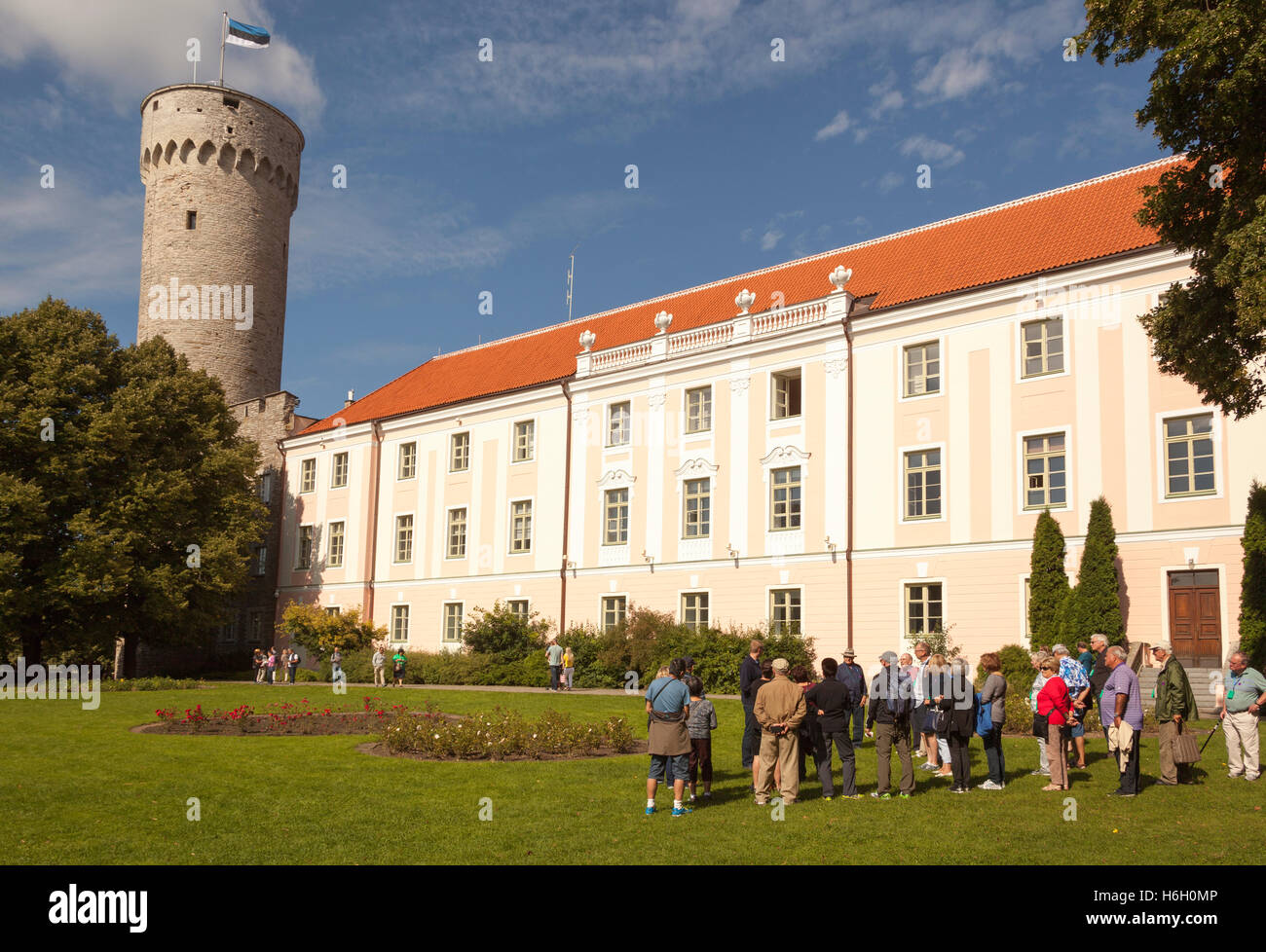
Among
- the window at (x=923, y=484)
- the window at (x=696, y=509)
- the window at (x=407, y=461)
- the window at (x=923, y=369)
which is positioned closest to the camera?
the window at (x=923, y=484)

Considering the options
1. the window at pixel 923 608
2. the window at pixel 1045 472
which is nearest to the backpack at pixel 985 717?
the window at pixel 1045 472

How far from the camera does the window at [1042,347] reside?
27562mm

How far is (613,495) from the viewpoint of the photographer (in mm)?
36812

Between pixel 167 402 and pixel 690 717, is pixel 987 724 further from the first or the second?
pixel 167 402

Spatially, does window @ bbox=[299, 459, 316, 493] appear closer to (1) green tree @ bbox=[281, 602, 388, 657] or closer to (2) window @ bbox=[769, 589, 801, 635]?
(1) green tree @ bbox=[281, 602, 388, 657]

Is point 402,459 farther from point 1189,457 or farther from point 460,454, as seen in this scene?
point 1189,457

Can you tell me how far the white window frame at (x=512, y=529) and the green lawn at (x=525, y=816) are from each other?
889 inches

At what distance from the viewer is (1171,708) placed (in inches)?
515

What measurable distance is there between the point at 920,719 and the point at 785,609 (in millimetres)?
17658

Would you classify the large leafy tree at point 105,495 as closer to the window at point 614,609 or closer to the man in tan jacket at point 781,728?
the window at point 614,609

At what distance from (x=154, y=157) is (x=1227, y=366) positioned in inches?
2063

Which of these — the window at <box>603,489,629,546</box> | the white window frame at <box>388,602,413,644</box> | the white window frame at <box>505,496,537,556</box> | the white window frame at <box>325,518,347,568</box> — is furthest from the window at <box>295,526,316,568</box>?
the window at <box>603,489,629,546</box>

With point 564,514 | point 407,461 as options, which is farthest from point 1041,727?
point 407,461
